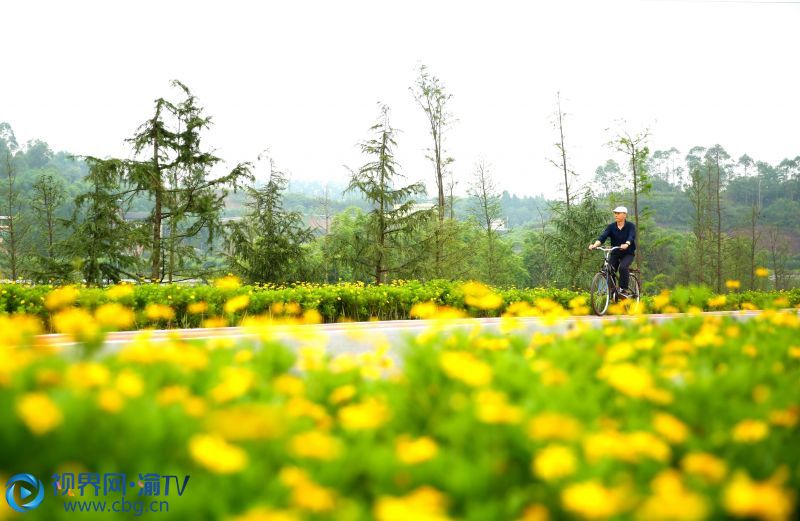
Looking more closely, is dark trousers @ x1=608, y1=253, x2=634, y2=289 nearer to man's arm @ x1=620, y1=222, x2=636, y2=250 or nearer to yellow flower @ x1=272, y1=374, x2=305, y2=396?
man's arm @ x1=620, y1=222, x2=636, y2=250

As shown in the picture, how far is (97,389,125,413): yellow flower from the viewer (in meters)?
1.54

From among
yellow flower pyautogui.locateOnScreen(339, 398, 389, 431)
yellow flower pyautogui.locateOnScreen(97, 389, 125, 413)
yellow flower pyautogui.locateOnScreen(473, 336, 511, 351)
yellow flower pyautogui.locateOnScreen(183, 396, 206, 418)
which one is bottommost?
yellow flower pyautogui.locateOnScreen(339, 398, 389, 431)

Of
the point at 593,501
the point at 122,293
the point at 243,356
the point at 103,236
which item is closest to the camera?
the point at 593,501

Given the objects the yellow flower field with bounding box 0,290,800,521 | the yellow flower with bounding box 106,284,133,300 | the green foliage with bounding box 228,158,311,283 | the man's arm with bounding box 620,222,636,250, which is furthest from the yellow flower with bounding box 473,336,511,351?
the green foliage with bounding box 228,158,311,283

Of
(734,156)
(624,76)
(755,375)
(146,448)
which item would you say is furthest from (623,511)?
(734,156)

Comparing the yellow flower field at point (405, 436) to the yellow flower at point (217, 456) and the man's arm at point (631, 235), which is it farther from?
the man's arm at point (631, 235)

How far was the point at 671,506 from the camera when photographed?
120cm

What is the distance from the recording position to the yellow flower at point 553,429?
1595mm

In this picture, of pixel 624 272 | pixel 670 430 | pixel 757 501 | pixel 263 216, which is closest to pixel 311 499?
pixel 757 501

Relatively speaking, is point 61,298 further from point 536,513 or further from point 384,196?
point 384,196

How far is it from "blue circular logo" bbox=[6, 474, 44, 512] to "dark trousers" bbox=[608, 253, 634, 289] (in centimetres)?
913

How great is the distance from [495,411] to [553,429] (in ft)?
0.58

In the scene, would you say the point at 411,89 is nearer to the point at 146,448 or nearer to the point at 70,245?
the point at 70,245

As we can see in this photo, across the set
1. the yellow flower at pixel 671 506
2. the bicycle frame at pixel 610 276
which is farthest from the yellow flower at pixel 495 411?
the bicycle frame at pixel 610 276
